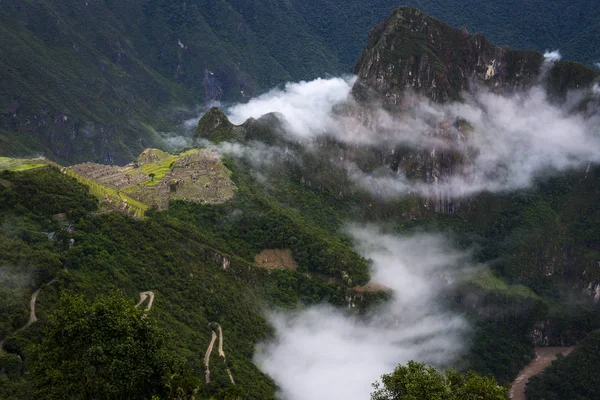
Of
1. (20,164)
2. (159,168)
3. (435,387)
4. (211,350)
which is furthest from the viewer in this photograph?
(159,168)

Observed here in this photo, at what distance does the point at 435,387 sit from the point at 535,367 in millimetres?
84627

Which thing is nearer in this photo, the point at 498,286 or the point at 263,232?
the point at 263,232

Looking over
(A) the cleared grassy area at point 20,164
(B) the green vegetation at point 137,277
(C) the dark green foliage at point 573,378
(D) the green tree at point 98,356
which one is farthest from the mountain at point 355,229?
(C) the dark green foliage at point 573,378

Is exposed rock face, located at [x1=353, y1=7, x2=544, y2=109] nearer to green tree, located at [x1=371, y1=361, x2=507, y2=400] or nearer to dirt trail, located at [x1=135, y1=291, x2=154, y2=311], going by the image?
dirt trail, located at [x1=135, y1=291, x2=154, y2=311]

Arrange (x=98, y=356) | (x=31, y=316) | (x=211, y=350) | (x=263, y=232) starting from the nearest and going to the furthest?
(x=98, y=356) → (x=31, y=316) → (x=211, y=350) → (x=263, y=232)

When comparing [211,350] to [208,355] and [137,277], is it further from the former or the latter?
[137,277]

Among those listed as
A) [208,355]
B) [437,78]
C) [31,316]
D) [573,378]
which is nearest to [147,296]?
[208,355]

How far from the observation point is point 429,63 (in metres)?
160

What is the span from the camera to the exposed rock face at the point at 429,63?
160 metres

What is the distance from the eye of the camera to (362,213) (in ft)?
474

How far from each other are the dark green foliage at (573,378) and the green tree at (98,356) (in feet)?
268

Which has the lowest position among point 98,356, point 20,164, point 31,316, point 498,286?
point 98,356

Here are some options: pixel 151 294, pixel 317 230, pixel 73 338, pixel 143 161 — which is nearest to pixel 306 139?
pixel 317 230

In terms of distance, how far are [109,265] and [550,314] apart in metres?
90.2
